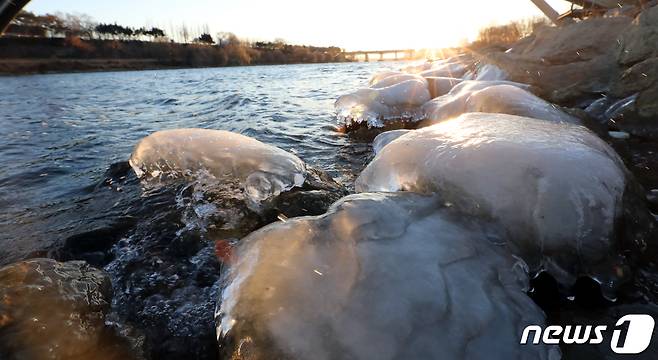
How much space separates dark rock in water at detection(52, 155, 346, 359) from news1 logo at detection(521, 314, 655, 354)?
1.31 meters

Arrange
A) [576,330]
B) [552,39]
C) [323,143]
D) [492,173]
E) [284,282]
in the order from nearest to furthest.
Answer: [284,282] → [576,330] → [492,173] → [323,143] → [552,39]

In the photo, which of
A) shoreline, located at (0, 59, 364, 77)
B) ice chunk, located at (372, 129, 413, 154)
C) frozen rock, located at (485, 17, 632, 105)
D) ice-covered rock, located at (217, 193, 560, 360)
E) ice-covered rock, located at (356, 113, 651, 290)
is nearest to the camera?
ice-covered rock, located at (217, 193, 560, 360)

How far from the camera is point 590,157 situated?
1571 millimetres

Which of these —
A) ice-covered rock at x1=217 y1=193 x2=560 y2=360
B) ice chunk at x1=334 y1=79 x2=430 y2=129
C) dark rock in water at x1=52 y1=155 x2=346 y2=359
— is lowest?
dark rock in water at x1=52 y1=155 x2=346 y2=359

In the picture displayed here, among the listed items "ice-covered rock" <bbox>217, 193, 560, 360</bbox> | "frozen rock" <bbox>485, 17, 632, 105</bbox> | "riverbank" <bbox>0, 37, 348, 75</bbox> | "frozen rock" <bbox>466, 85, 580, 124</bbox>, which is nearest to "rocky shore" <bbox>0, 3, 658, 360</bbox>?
"ice-covered rock" <bbox>217, 193, 560, 360</bbox>

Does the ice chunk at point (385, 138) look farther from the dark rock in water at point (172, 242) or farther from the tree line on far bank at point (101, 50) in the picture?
the tree line on far bank at point (101, 50)

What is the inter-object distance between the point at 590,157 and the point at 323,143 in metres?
3.35

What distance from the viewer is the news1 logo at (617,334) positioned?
3.96 ft

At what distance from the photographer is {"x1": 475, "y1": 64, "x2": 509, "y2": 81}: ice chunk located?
6223 mm

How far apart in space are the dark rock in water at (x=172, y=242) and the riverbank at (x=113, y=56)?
3797 cm

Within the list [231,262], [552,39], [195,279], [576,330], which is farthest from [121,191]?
[552,39]

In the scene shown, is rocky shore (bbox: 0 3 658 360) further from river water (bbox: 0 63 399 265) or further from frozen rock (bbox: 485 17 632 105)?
frozen rock (bbox: 485 17 632 105)

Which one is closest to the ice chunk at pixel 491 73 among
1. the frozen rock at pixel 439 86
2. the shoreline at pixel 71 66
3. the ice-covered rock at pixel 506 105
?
the frozen rock at pixel 439 86

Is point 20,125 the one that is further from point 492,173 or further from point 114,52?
point 114,52
